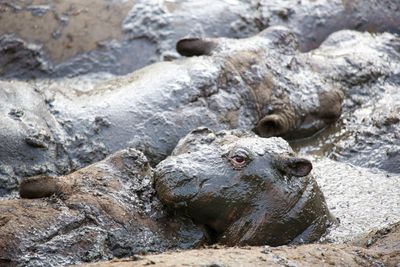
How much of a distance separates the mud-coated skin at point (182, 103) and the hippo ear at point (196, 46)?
0.04ft

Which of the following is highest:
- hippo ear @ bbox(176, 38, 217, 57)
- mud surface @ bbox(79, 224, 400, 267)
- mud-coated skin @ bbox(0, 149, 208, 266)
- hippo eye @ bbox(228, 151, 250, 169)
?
mud surface @ bbox(79, 224, 400, 267)

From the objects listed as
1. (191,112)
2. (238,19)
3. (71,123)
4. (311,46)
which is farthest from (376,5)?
(71,123)

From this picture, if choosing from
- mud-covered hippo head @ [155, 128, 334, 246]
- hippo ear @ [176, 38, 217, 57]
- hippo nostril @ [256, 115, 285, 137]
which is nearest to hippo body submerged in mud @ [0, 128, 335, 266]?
mud-covered hippo head @ [155, 128, 334, 246]

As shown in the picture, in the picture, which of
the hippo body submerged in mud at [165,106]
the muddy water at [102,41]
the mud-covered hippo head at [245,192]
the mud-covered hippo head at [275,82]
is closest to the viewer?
the mud-covered hippo head at [245,192]

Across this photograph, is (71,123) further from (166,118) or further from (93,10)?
(93,10)

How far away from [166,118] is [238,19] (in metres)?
2.23

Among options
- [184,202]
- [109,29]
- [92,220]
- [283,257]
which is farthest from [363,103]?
[283,257]

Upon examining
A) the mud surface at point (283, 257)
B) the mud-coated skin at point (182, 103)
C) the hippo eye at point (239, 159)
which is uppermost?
the mud surface at point (283, 257)

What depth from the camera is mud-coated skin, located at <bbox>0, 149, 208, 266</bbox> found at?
448 cm

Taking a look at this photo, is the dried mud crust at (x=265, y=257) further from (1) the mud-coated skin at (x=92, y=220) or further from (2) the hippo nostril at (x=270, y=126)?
(2) the hippo nostril at (x=270, y=126)

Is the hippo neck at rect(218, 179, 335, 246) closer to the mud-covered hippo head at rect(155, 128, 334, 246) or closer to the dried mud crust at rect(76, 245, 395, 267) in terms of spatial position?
the mud-covered hippo head at rect(155, 128, 334, 246)

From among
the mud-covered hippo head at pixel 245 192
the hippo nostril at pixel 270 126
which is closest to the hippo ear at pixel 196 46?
the hippo nostril at pixel 270 126

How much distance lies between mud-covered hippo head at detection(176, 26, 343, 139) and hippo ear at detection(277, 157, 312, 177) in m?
1.53

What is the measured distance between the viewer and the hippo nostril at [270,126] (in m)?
6.82
